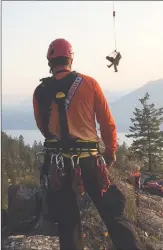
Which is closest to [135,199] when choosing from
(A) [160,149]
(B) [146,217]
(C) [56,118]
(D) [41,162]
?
(B) [146,217]

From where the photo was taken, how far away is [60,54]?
442 centimetres

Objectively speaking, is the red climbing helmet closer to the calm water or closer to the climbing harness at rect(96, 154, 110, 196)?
the calm water

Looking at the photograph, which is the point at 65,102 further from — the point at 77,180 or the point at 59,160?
the point at 77,180

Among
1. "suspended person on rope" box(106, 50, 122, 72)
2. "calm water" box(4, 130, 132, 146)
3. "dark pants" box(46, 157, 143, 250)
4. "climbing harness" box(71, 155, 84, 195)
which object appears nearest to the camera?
"climbing harness" box(71, 155, 84, 195)

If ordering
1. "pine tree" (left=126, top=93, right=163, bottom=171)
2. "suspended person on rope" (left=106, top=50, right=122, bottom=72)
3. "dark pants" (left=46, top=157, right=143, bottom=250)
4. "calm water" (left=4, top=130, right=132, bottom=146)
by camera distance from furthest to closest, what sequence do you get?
"pine tree" (left=126, top=93, right=163, bottom=171) < "suspended person on rope" (left=106, top=50, right=122, bottom=72) < "calm water" (left=4, top=130, right=132, bottom=146) < "dark pants" (left=46, top=157, right=143, bottom=250)

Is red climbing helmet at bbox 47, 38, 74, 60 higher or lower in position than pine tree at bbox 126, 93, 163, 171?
lower

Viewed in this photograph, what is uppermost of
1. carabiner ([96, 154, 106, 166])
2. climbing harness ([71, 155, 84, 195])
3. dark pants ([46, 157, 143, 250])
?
carabiner ([96, 154, 106, 166])

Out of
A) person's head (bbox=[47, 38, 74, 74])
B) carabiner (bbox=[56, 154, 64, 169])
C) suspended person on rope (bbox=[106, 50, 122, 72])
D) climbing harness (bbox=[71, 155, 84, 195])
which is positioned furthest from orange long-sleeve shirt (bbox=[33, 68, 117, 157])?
suspended person on rope (bbox=[106, 50, 122, 72])

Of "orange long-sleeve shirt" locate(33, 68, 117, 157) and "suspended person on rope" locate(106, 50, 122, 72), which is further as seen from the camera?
"suspended person on rope" locate(106, 50, 122, 72)

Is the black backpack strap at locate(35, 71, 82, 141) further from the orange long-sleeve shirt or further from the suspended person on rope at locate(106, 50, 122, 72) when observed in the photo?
the suspended person on rope at locate(106, 50, 122, 72)

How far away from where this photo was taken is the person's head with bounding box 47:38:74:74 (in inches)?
174

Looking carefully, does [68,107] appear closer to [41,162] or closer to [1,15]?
[41,162]

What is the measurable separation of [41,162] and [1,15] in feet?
6.78

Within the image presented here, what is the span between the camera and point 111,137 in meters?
4.48
